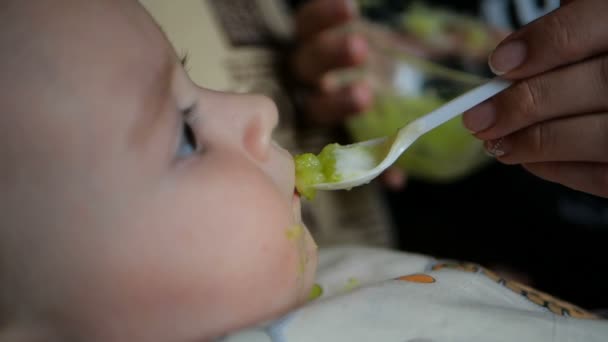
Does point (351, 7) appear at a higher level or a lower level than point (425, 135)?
higher

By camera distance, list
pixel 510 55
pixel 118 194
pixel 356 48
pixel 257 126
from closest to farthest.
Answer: pixel 118 194
pixel 257 126
pixel 510 55
pixel 356 48

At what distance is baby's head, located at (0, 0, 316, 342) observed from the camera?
0.53 metres

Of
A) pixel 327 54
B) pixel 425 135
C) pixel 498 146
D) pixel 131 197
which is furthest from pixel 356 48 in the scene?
pixel 131 197

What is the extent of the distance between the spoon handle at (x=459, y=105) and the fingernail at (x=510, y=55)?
0.12 ft

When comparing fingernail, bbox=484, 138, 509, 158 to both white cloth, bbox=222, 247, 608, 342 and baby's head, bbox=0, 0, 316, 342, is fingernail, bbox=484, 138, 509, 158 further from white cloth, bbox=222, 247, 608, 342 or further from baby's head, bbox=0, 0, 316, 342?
baby's head, bbox=0, 0, 316, 342

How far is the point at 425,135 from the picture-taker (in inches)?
52.8

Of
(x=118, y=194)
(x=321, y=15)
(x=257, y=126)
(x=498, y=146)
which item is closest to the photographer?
(x=118, y=194)

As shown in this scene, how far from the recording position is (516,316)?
2.47 feet

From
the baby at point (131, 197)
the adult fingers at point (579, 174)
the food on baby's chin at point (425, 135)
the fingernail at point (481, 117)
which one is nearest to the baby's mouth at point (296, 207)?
the baby at point (131, 197)

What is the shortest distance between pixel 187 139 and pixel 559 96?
531 millimetres

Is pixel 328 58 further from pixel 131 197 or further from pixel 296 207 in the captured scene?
pixel 131 197

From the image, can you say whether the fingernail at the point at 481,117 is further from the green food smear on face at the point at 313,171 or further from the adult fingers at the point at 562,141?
the green food smear on face at the point at 313,171

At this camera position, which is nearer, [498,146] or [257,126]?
[257,126]

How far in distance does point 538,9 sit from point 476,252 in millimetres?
706
